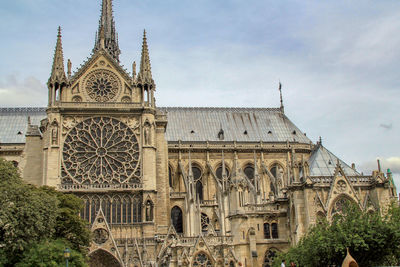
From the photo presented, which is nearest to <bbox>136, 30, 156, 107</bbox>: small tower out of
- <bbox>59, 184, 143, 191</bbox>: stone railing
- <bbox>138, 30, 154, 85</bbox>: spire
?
<bbox>138, 30, 154, 85</bbox>: spire

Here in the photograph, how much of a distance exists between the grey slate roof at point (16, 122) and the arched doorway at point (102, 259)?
2086 cm

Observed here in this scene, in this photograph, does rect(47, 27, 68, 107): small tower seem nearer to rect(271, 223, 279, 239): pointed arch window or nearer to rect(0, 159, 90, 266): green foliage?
rect(0, 159, 90, 266): green foliage

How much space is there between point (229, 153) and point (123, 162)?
49.7 feet

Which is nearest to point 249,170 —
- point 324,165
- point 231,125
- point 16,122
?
point 231,125

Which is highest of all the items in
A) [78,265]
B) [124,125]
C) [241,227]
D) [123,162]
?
[124,125]

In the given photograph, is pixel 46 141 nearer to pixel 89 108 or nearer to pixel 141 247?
pixel 89 108

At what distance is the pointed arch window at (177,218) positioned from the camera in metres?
51.5

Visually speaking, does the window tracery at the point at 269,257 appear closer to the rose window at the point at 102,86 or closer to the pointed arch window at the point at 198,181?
the pointed arch window at the point at 198,181

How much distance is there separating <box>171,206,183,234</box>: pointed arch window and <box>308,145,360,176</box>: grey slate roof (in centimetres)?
1314

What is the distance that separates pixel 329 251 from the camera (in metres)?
31.5

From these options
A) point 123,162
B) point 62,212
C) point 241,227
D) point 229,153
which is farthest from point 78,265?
point 229,153

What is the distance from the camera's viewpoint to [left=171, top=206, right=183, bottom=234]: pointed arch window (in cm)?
5153

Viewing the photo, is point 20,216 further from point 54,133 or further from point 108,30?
point 108,30

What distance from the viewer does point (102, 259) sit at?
42.9 m
